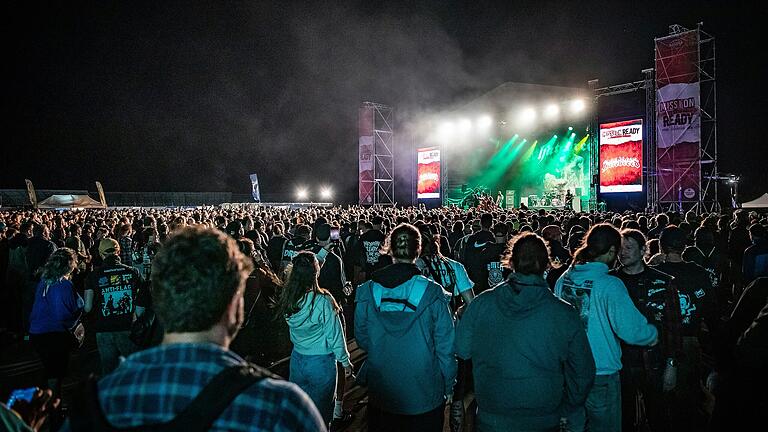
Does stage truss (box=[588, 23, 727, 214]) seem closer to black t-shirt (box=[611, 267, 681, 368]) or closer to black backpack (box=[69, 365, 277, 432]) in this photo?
black t-shirt (box=[611, 267, 681, 368])

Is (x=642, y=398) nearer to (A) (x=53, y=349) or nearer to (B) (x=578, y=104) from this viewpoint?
(A) (x=53, y=349)

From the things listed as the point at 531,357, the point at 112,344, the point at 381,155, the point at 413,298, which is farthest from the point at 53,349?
the point at 381,155

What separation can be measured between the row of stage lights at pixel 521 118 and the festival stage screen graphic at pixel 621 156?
2043 millimetres

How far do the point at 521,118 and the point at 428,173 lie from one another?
24.3ft

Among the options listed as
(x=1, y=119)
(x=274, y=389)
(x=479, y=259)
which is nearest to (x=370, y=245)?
(x=479, y=259)

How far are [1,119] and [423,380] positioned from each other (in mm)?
57879

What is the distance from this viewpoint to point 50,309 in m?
4.82

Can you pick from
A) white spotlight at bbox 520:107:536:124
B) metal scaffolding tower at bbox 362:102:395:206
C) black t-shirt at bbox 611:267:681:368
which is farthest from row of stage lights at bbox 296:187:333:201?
black t-shirt at bbox 611:267:681:368

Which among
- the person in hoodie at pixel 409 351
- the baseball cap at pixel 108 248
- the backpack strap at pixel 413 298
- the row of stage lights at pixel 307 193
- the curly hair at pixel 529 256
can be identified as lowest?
the person in hoodie at pixel 409 351

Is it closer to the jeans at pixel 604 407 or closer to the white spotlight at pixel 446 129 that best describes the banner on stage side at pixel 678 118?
the white spotlight at pixel 446 129

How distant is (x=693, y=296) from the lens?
4.37 metres

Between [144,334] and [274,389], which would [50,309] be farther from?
[274,389]

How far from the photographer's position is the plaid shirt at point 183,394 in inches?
47.6

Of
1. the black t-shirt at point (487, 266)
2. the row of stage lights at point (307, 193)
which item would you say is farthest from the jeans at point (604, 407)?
the row of stage lights at point (307, 193)
